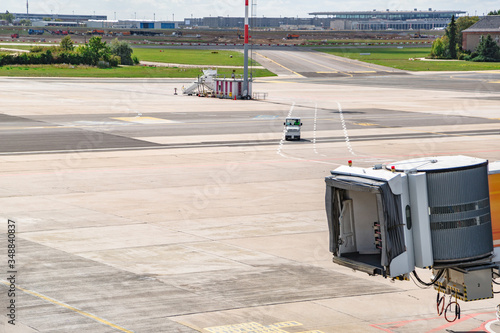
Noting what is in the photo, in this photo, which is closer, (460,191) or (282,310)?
(460,191)

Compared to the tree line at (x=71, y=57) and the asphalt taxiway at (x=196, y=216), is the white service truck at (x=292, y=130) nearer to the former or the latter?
the asphalt taxiway at (x=196, y=216)

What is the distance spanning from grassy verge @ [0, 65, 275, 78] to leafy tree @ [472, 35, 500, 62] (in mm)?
68991

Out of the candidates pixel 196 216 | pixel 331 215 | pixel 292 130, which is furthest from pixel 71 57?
pixel 331 215

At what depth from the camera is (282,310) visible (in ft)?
61.6

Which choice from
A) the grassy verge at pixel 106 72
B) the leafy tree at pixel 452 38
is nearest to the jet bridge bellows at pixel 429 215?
the grassy verge at pixel 106 72

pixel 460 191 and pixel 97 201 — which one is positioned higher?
pixel 460 191

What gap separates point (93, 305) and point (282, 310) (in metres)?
4.79

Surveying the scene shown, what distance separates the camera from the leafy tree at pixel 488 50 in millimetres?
180000

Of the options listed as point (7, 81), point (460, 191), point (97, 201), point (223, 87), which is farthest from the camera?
point (7, 81)

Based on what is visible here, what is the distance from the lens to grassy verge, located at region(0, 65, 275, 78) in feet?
387

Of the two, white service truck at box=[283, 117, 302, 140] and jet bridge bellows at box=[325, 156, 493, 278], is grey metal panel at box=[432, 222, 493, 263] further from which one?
white service truck at box=[283, 117, 302, 140]

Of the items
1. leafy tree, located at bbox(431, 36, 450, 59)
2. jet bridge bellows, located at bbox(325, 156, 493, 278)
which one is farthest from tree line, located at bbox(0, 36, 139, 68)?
jet bridge bellows, located at bbox(325, 156, 493, 278)

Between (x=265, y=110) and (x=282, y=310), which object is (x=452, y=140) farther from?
(x=282, y=310)

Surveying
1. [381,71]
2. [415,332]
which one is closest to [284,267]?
[415,332]
